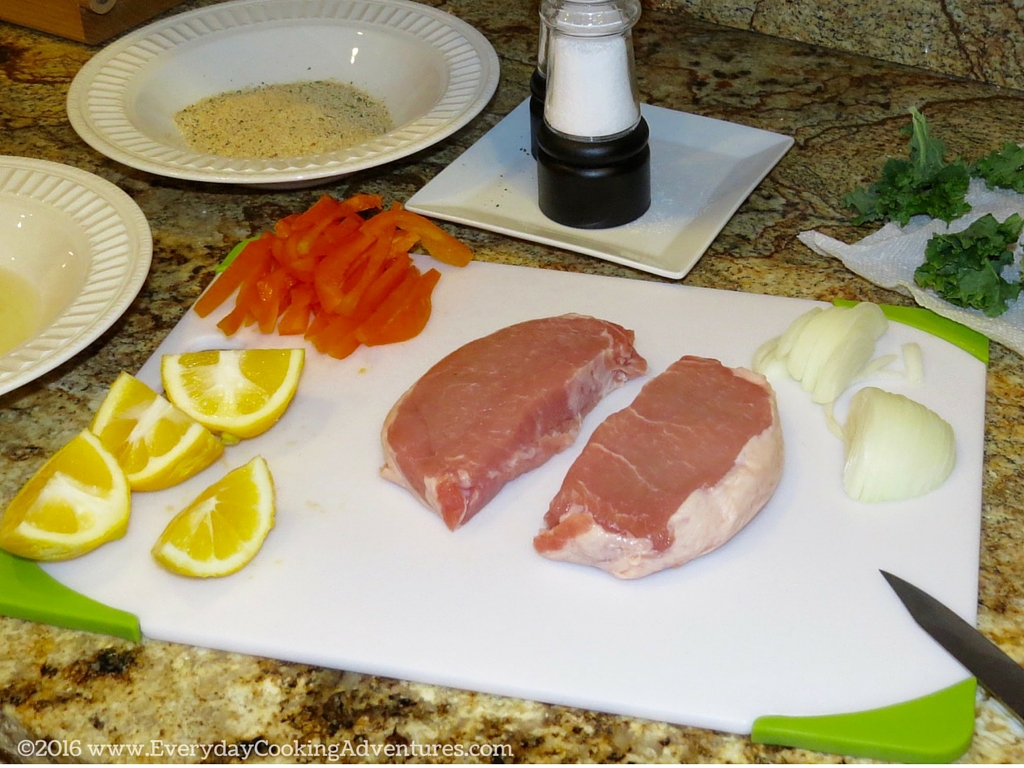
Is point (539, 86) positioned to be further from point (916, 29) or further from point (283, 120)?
point (916, 29)

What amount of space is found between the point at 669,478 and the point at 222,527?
55 centimetres

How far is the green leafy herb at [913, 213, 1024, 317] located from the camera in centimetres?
153

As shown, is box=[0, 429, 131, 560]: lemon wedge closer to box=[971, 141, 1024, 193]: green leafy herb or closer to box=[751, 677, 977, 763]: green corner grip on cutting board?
box=[751, 677, 977, 763]: green corner grip on cutting board

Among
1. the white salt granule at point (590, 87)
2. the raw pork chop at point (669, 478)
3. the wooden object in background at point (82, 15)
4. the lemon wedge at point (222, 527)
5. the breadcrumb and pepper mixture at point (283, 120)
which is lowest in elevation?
the wooden object in background at point (82, 15)

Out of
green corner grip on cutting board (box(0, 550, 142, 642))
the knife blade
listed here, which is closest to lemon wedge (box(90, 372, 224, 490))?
green corner grip on cutting board (box(0, 550, 142, 642))

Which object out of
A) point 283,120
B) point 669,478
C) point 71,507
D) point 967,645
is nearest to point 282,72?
point 283,120

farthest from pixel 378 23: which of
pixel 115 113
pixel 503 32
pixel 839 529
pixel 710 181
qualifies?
pixel 839 529

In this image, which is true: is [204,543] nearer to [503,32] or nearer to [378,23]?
[378,23]

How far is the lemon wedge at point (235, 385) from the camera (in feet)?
4.64

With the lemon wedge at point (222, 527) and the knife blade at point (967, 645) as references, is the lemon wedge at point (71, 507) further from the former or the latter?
the knife blade at point (967, 645)

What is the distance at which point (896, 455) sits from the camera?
1.29m

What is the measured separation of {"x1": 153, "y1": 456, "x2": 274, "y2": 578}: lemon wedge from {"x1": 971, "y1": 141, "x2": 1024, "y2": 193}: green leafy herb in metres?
1.32

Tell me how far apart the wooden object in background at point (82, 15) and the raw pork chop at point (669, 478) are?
5.81 ft

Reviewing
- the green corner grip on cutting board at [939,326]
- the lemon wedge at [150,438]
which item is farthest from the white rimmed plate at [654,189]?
the lemon wedge at [150,438]
